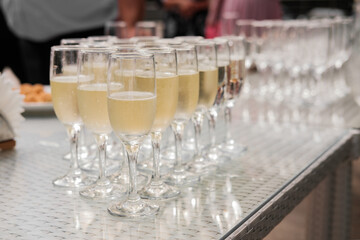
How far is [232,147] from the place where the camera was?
1.46 m

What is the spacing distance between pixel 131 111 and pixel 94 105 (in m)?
0.15

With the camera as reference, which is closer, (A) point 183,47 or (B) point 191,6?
(A) point 183,47

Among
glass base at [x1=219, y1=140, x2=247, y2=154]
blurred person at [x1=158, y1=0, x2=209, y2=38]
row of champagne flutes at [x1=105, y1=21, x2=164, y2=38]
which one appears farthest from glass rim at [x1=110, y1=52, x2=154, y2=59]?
blurred person at [x1=158, y1=0, x2=209, y2=38]

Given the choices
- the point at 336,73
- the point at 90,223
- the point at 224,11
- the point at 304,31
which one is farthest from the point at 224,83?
the point at 224,11

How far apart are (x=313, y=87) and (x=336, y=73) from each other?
1.33 ft

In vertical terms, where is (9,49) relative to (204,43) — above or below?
below

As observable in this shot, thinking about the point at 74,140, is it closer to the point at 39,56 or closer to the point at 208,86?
the point at 208,86

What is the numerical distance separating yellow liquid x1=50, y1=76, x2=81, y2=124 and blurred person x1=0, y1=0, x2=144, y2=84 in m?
1.94

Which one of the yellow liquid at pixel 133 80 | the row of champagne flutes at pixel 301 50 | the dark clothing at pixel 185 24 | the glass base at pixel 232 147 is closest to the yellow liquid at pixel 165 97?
the yellow liquid at pixel 133 80

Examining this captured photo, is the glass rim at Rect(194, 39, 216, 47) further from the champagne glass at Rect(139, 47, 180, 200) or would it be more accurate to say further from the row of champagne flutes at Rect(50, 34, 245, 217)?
the champagne glass at Rect(139, 47, 180, 200)

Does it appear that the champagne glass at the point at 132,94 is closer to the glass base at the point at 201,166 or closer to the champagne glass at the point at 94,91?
the champagne glass at the point at 94,91

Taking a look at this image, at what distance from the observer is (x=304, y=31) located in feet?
6.44

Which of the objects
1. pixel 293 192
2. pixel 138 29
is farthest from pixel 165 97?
pixel 138 29

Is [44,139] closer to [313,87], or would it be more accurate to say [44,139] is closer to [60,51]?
[60,51]
